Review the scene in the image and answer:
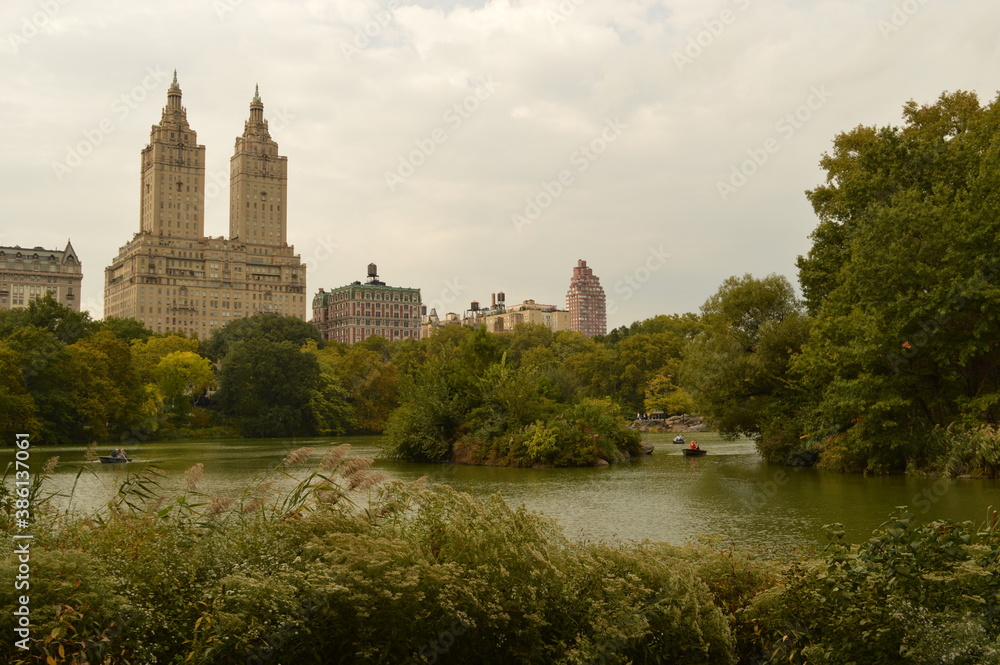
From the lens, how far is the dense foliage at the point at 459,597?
491 cm

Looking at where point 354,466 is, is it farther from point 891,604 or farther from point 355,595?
point 891,604

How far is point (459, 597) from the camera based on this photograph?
212 inches

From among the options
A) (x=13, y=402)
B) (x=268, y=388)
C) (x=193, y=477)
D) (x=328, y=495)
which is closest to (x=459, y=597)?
(x=328, y=495)

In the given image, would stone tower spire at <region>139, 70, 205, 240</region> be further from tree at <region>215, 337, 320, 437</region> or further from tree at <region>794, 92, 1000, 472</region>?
tree at <region>794, 92, 1000, 472</region>

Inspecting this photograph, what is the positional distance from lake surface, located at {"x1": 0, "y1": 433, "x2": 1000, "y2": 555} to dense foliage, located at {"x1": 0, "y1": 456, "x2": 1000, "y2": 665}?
2.31 m

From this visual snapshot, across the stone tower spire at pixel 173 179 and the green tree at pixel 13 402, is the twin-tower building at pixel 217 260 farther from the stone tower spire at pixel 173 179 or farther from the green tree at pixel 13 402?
the green tree at pixel 13 402

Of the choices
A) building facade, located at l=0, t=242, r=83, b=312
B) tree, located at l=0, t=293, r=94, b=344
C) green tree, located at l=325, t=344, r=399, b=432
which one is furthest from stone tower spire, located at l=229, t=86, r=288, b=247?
tree, located at l=0, t=293, r=94, b=344

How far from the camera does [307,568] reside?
5473 millimetres

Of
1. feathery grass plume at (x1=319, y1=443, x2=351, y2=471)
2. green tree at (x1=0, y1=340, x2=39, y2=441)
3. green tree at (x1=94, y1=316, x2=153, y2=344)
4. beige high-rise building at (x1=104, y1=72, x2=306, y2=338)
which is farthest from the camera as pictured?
beige high-rise building at (x1=104, y1=72, x2=306, y2=338)

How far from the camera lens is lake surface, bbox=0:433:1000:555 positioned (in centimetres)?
1325

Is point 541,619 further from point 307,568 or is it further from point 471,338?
point 471,338

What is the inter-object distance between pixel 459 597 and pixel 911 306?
1999 centimetres

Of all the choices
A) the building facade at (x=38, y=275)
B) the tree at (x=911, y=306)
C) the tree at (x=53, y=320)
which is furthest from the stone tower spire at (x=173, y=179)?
the tree at (x=911, y=306)

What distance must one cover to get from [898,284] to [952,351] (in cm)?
222
